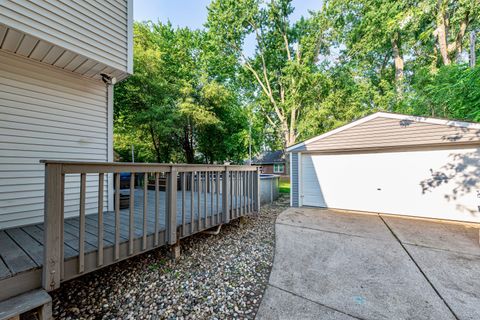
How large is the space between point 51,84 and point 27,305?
3.40 metres

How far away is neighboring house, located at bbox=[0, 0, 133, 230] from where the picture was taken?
268cm

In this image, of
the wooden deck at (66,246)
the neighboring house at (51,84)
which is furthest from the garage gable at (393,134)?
the neighboring house at (51,84)

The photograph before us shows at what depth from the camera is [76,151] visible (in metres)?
3.58

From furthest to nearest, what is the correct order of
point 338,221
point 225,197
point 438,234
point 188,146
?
point 188,146 → point 338,221 → point 438,234 → point 225,197

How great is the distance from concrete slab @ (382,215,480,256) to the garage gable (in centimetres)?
216

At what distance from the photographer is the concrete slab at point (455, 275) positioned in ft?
7.21

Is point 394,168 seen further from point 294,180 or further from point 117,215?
point 117,215

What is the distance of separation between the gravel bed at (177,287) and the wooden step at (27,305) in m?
0.50

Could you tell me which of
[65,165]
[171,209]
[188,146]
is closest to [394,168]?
[171,209]

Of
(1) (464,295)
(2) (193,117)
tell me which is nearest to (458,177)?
(1) (464,295)

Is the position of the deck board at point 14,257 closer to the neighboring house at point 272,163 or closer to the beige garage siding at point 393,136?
the beige garage siding at point 393,136

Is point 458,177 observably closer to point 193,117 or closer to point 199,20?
point 193,117

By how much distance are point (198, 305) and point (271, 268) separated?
50.0 inches

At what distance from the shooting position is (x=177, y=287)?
8.30ft
